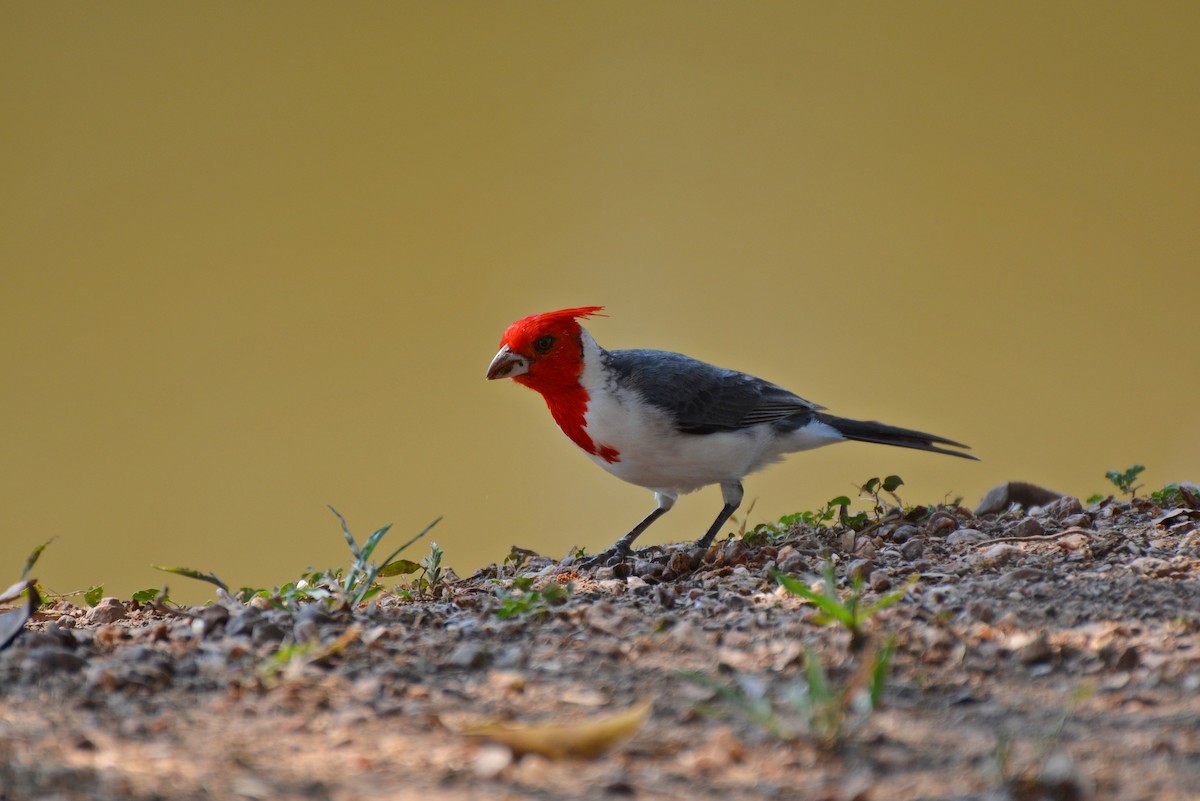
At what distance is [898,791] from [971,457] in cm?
301

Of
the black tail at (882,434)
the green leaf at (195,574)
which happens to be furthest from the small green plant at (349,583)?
the black tail at (882,434)

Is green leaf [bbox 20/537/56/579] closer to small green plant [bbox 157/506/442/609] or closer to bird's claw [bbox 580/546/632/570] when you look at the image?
small green plant [bbox 157/506/442/609]

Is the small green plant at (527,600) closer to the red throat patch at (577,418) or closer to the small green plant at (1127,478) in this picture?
the red throat patch at (577,418)

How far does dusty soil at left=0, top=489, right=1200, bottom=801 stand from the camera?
179 cm

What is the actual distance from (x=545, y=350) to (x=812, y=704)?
2.50m

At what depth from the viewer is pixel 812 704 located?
199cm

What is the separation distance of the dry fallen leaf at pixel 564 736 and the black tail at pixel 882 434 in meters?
3.03

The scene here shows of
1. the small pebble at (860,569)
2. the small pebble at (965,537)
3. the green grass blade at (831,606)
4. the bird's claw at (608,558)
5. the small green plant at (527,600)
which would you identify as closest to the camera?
the green grass blade at (831,606)

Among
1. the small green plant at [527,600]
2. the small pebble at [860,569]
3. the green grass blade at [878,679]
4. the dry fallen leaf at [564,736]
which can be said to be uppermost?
the small pebble at [860,569]

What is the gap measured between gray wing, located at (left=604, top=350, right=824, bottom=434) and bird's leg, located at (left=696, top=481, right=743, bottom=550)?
26 centimetres

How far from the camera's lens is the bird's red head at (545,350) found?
168 inches

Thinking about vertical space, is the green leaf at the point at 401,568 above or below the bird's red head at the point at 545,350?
below

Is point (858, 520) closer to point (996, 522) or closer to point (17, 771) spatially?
point (996, 522)

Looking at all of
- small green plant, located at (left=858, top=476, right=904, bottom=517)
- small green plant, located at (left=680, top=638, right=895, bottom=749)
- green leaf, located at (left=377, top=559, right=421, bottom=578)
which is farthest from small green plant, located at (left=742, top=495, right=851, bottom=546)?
small green plant, located at (left=680, top=638, right=895, bottom=749)
